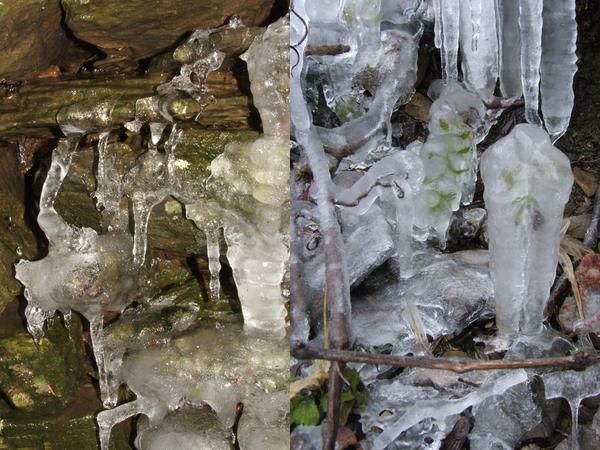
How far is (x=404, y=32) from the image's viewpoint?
2.74ft

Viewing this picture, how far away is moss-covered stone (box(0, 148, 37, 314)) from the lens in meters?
1.08

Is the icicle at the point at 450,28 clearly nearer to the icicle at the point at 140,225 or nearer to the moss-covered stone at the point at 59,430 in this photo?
the icicle at the point at 140,225

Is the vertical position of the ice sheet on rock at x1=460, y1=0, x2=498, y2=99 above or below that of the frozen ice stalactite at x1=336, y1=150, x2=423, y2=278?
above

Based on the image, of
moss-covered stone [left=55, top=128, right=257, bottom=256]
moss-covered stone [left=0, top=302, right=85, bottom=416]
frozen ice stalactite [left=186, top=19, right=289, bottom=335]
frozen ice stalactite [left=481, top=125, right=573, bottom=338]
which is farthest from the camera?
moss-covered stone [left=0, top=302, right=85, bottom=416]

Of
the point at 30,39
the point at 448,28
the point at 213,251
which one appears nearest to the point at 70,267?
the point at 213,251

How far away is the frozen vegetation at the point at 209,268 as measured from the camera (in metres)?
0.93

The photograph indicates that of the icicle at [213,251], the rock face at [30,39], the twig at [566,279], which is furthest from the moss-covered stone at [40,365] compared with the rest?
the twig at [566,279]

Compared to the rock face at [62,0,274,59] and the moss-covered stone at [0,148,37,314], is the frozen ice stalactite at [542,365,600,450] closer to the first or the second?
the rock face at [62,0,274,59]

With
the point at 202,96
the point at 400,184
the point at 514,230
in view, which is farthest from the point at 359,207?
the point at 202,96

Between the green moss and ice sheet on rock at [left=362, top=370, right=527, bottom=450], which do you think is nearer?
ice sheet on rock at [left=362, top=370, right=527, bottom=450]

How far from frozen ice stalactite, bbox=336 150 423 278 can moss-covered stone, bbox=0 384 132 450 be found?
597 millimetres

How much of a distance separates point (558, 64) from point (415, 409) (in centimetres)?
42

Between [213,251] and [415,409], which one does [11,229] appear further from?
[415,409]

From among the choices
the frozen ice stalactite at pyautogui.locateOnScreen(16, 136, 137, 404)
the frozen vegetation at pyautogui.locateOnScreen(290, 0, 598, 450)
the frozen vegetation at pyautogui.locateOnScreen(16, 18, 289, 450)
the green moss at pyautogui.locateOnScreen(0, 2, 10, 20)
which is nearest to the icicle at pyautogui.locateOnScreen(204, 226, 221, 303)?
the frozen vegetation at pyautogui.locateOnScreen(16, 18, 289, 450)
